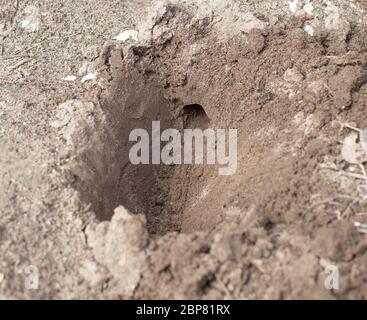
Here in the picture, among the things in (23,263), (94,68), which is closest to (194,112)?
(94,68)

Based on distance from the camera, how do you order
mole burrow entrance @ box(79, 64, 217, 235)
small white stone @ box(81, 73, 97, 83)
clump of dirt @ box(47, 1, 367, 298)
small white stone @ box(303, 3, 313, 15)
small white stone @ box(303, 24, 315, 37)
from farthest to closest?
small white stone @ box(303, 3, 313, 15), small white stone @ box(303, 24, 315, 37), small white stone @ box(81, 73, 97, 83), mole burrow entrance @ box(79, 64, 217, 235), clump of dirt @ box(47, 1, 367, 298)

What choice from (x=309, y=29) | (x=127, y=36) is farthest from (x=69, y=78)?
(x=309, y=29)

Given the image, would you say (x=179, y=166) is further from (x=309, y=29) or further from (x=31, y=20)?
(x=31, y=20)

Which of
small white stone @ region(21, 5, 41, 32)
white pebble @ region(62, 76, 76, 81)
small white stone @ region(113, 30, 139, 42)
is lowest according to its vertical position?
white pebble @ region(62, 76, 76, 81)

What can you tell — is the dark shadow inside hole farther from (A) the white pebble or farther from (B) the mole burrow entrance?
(A) the white pebble

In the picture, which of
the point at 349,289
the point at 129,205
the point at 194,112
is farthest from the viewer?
the point at 194,112

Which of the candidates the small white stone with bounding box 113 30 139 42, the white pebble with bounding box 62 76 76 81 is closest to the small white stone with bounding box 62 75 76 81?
the white pebble with bounding box 62 76 76 81
